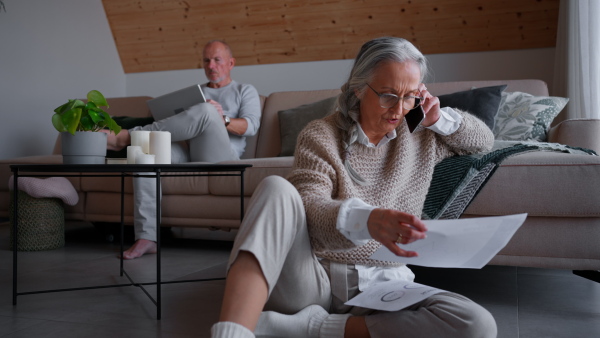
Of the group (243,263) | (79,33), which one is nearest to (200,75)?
(79,33)

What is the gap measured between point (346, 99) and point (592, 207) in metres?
0.83

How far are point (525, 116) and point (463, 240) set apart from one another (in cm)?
159

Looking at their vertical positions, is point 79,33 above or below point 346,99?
above

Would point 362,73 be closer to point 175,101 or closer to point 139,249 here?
point 139,249

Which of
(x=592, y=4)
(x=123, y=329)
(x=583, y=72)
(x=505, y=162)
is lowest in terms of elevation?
(x=123, y=329)

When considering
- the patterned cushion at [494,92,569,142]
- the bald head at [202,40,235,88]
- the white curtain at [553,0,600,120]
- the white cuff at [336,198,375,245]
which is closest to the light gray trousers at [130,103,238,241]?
the bald head at [202,40,235,88]

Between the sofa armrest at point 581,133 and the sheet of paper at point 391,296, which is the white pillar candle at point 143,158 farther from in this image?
the sofa armrest at point 581,133

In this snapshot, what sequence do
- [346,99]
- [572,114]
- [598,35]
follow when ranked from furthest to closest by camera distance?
[572,114] → [598,35] → [346,99]

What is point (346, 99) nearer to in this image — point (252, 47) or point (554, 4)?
point (554, 4)

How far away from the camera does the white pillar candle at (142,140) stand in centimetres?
180

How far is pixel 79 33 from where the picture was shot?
4.31 meters

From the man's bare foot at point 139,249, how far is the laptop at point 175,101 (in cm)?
68

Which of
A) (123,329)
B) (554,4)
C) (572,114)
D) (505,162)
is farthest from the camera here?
(554,4)

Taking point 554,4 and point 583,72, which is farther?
point 554,4
